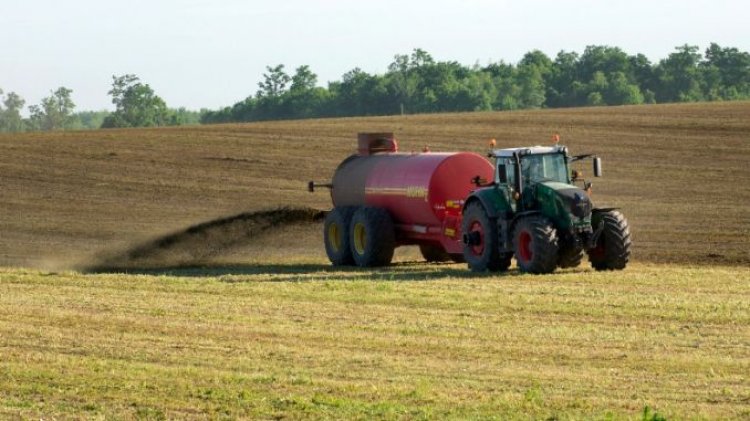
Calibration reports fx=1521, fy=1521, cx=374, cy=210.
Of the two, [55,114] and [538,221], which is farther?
[55,114]

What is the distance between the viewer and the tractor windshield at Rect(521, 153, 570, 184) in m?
24.4

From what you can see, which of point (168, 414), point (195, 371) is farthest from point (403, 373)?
point (168, 414)

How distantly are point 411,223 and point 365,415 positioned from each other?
49.5 ft

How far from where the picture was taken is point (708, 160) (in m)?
41.5

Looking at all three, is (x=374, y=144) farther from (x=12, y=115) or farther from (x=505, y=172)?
(x=12, y=115)

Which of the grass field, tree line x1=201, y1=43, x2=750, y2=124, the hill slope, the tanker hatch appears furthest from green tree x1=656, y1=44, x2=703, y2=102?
the tanker hatch

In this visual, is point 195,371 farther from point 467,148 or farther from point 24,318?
point 467,148

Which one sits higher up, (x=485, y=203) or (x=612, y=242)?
(x=485, y=203)

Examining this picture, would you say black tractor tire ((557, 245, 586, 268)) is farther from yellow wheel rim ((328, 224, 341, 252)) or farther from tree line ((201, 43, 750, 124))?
tree line ((201, 43, 750, 124))

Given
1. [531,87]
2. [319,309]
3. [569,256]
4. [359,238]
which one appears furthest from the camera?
[531,87]

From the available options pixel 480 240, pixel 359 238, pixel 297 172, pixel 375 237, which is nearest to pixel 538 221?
pixel 480 240

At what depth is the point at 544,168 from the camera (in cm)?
2452

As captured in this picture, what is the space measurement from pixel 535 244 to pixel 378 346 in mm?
8004

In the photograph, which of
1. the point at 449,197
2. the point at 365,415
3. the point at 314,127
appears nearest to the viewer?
the point at 365,415
